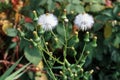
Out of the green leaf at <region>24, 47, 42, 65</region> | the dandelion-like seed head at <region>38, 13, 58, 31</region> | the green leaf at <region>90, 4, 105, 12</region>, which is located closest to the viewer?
the dandelion-like seed head at <region>38, 13, 58, 31</region>

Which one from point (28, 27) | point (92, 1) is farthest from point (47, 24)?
point (92, 1)

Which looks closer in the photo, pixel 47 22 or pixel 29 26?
pixel 47 22

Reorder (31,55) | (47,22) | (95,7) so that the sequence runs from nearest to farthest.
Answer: (47,22)
(31,55)
(95,7)

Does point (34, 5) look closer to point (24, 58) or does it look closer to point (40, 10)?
point (40, 10)

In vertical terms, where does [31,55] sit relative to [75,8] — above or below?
below

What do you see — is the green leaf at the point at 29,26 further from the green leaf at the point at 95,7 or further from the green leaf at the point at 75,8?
the green leaf at the point at 95,7

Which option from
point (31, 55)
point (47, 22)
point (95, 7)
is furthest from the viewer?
point (95, 7)

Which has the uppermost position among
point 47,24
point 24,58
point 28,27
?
point 47,24

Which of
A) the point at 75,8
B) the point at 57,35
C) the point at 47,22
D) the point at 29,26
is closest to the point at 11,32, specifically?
the point at 29,26

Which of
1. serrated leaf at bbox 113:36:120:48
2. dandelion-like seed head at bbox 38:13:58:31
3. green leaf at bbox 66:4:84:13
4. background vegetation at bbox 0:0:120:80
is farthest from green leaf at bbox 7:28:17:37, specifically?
serrated leaf at bbox 113:36:120:48

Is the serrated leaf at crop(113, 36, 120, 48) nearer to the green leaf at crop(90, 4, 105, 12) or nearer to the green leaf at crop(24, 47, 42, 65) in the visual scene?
the green leaf at crop(90, 4, 105, 12)

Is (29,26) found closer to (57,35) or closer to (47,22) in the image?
(57,35)
